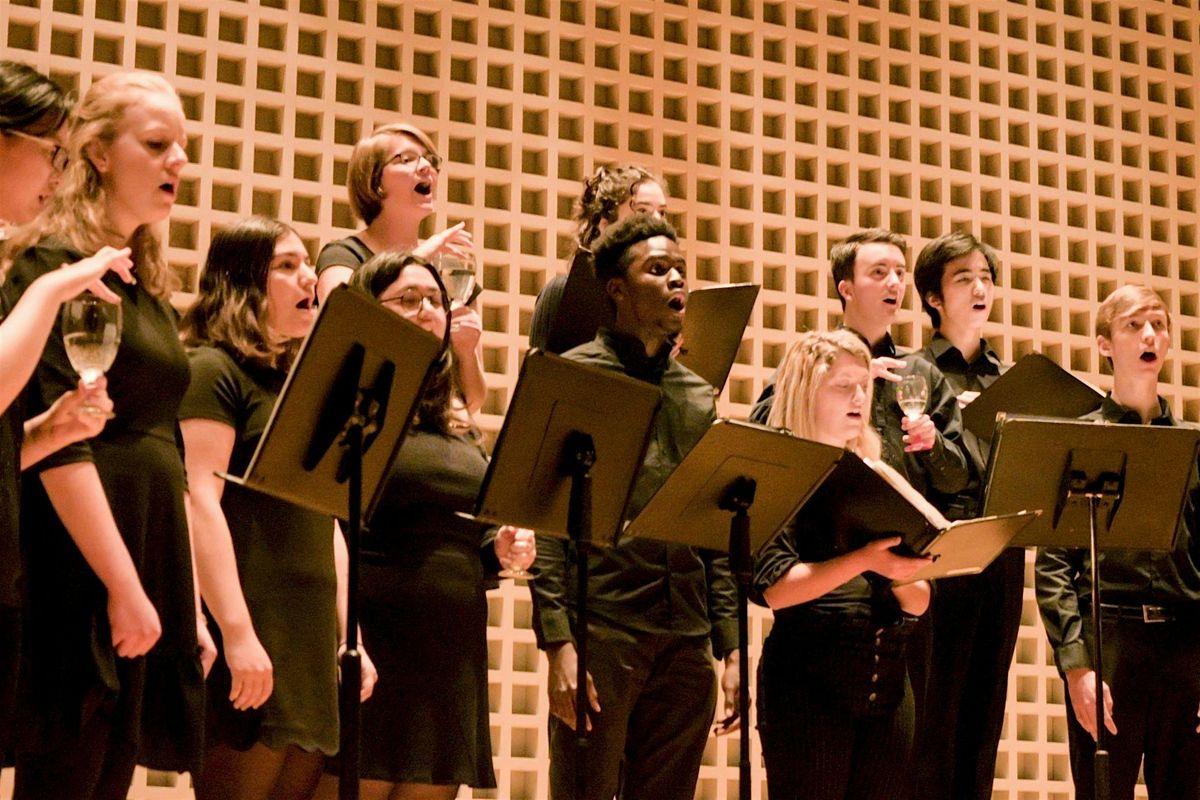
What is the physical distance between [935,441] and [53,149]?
2842 millimetres

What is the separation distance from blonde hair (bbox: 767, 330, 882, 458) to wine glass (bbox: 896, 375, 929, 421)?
22 centimetres

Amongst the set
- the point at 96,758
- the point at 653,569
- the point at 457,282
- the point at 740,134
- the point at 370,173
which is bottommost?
the point at 96,758

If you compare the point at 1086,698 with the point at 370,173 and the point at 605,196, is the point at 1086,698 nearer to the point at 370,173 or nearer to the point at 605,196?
the point at 605,196

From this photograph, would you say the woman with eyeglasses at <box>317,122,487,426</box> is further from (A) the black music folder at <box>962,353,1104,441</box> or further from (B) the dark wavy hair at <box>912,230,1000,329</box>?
(B) the dark wavy hair at <box>912,230,1000,329</box>

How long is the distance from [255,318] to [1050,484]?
2.21 metres

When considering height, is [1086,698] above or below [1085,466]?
below

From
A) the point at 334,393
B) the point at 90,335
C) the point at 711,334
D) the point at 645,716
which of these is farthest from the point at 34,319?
the point at 711,334

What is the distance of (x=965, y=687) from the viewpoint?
15.9 ft

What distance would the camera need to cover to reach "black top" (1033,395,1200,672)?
15.9 feet

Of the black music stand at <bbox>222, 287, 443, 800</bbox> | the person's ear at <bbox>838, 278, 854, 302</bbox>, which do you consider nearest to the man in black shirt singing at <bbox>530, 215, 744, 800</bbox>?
the black music stand at <bbox>222, 287, 443, 800</bbox>

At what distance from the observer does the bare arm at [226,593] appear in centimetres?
320

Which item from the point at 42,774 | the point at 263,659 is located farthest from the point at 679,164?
the point at 42,774

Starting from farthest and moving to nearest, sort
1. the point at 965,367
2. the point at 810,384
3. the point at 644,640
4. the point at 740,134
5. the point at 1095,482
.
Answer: the point at 740,134, the point at 965,367, the point at 1095,482, the point at 810,384, the point at 644,640

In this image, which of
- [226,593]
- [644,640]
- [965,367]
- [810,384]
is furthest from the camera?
[965,367]
